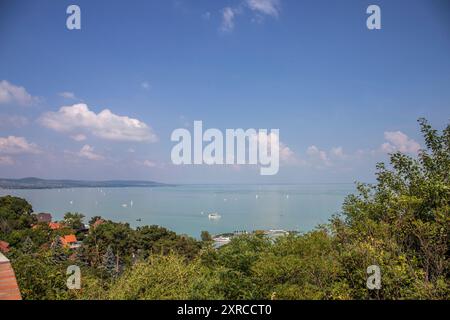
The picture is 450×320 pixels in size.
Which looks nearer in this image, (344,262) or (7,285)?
(7,285)

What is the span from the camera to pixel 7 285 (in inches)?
170

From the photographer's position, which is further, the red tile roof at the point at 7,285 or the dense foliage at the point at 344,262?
the dense foliage at the point at 344,262

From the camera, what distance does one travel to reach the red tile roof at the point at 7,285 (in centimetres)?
415

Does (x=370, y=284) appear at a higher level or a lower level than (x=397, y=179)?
lower

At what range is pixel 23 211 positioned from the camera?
96.1ft

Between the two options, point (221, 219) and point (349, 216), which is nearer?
point (349, 216)

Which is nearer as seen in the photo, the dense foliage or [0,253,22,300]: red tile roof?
[0,253,22,300]: red tile roof

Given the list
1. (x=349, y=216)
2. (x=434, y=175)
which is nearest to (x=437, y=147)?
(x=434, y=175)

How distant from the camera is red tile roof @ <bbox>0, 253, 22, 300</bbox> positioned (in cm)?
415

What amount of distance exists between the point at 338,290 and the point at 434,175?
4.46 m

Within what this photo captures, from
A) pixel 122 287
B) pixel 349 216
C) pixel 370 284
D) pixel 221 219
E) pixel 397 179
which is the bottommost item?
pixel 221 219

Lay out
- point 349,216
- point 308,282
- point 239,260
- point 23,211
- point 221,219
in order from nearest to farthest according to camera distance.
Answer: point 308,282 < point 239,260 < point 349,216 < point 23,211 < point 221,219

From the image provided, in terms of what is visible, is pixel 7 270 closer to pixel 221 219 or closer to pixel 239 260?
pixel 239 260
